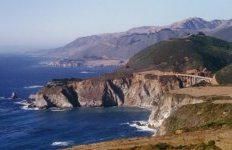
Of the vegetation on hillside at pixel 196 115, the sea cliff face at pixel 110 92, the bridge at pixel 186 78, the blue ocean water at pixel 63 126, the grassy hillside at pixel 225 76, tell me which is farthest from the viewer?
the bridge at pixel 186 78

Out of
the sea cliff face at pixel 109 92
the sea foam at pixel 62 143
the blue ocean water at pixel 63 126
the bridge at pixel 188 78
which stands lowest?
the sea foam at pixel 62 143

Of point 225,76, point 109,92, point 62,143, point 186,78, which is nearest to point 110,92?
point 109,92

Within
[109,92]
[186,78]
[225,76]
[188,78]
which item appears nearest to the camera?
[225,76]

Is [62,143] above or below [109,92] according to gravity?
below

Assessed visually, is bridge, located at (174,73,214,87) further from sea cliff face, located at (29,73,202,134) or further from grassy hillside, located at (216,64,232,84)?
grassy hillside, located at (216,64,232,84)

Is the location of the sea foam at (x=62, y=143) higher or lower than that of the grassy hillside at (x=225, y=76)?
lower

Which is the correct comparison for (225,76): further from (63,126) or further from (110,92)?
(63,126)

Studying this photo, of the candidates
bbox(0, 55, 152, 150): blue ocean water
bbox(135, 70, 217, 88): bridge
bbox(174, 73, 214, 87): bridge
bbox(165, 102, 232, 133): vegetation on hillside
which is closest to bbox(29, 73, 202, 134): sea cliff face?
bbox(135, 70, 217, 88): bridge

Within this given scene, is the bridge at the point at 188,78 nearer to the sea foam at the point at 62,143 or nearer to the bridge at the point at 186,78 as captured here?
the bridge at the point at 186,78

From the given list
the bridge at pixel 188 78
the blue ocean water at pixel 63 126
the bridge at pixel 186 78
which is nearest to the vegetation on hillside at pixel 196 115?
the blue ocean water at pixel 63 126
